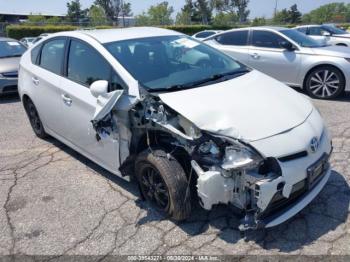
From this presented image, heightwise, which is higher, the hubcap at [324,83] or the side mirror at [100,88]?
the side mirror at [100,88]

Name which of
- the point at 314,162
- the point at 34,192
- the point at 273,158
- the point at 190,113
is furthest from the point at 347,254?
the point at 34,192

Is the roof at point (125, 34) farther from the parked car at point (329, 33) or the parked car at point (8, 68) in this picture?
the parked car at point (329, 33)

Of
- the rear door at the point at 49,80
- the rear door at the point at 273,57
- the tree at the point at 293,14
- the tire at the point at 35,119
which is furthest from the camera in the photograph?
the tree at the point at 293,14

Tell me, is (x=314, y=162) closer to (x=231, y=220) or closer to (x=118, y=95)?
(x=231, y=220)

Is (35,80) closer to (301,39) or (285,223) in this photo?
(285,223)

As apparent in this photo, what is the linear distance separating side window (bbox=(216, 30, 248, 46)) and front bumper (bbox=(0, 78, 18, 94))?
4.84 metres

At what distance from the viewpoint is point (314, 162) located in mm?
2938

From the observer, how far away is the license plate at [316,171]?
2.89 metres

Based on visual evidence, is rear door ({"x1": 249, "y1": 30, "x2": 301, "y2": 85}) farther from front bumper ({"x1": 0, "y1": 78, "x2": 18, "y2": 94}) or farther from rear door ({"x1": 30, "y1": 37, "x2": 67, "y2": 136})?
front bumper ({"x1": 0, "y1": 78, "x2": 18, "y2": 94})

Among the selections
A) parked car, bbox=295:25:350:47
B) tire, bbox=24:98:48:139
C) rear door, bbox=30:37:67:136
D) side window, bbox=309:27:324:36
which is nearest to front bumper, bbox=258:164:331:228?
rear door, bbox=30:37:67:136

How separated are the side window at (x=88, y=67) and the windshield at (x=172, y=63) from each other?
0.50ft

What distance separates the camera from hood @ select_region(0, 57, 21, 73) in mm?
8328

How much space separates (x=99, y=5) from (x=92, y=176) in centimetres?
6195

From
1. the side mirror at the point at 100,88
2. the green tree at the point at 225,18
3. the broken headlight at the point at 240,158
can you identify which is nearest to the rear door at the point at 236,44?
the side mirror at the point at 100,88
